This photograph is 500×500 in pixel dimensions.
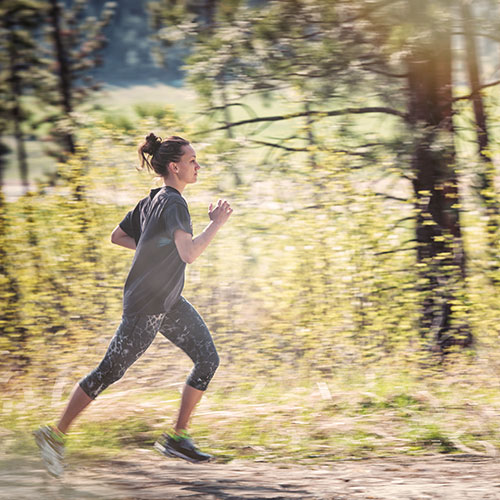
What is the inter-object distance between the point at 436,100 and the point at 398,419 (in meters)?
2.75

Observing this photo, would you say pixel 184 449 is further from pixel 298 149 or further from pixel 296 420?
pixel 298 149

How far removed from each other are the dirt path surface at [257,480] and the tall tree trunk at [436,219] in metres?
1.42

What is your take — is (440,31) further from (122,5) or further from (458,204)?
(122,5)

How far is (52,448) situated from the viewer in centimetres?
398

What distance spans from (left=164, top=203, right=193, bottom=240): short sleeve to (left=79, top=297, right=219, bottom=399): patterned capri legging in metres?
0.46

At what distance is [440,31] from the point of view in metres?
5.85

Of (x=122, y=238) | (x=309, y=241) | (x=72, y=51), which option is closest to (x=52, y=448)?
(x=122, y=238)

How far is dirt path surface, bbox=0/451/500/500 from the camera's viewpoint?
147 inches

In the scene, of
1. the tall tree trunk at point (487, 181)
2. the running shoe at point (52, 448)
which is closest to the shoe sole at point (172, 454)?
the running shoe at point (52, 448)

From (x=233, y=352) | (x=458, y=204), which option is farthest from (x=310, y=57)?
(x=233, y=352)

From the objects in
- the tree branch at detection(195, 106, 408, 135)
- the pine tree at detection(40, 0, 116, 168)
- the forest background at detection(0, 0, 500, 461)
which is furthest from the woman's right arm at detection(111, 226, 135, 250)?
the pine tree at detection(40, 0, 116, 168)

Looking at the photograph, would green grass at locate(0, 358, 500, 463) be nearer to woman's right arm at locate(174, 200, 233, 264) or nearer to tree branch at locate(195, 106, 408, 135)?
woman's right arm at locate(174, 200, 233, 264)

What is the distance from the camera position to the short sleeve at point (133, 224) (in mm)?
4320

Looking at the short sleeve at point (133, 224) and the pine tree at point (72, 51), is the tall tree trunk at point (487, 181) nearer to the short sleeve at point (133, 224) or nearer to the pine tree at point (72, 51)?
the short sleeve at point (133, 224)
